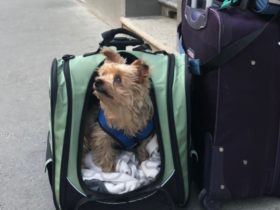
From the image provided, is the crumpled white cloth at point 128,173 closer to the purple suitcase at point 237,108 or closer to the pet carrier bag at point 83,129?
the pet carrier bag at point 83,129

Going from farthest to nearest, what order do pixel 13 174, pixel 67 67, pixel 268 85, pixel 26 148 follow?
1. pixel 26 148
2. pixel 13 174
3. pixel 67 67
4. pixel 268 85

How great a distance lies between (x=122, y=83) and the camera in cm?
182

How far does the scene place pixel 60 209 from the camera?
6.50ft

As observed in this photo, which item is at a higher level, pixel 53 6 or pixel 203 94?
pixel 203 94

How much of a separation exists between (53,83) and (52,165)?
45cm

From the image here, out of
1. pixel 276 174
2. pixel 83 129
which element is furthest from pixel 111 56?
pixel 276 174

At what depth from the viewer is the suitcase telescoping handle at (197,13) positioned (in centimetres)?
189

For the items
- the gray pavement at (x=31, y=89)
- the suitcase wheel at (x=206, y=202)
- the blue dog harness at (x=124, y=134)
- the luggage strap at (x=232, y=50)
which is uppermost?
the luggage strap at (x=232, y=50)

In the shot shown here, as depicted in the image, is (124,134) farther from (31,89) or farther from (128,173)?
(31,89)

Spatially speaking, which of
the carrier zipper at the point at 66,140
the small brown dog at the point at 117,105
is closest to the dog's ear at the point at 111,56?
the small brown dog at the point at 117,105

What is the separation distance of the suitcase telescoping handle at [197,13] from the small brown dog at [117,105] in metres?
0.40

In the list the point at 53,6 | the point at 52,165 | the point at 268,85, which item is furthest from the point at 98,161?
the point at 53,6

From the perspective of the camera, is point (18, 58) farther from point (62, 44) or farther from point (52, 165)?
point (52, 165)

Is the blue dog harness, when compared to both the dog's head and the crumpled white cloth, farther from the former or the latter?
the dog's head
